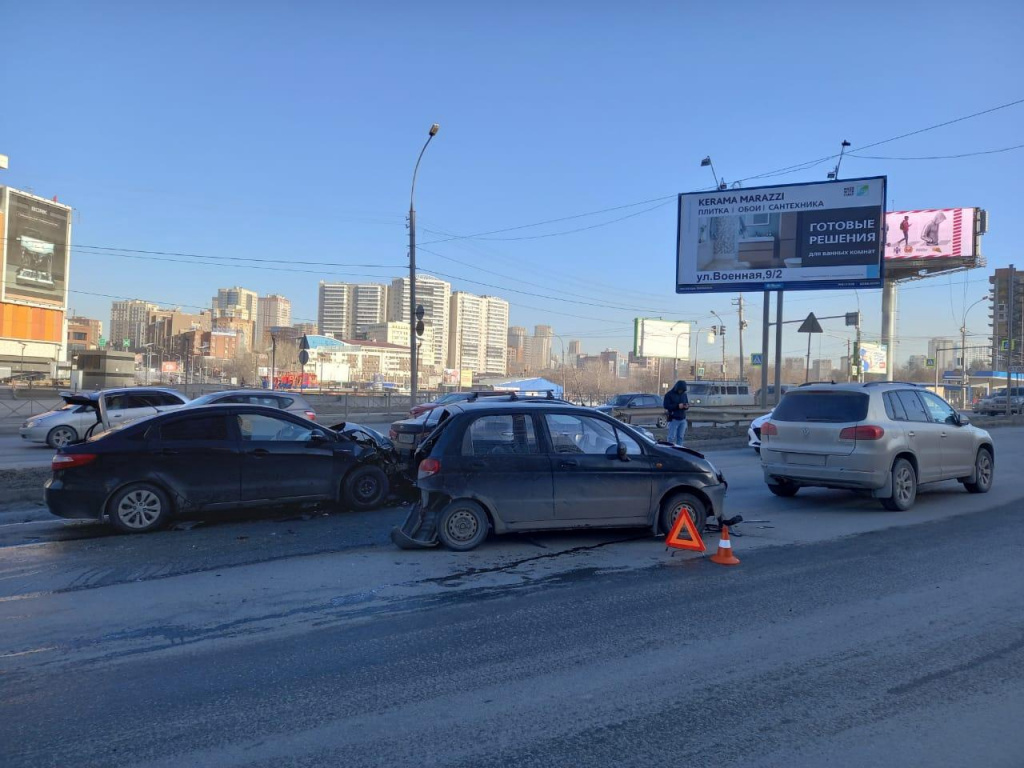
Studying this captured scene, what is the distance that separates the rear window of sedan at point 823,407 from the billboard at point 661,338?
66877mm

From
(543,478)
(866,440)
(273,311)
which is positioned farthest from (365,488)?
(273,311)

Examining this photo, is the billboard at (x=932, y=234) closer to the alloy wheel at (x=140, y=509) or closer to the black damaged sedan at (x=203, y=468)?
the black damaged sedan at (x=203, y=468)

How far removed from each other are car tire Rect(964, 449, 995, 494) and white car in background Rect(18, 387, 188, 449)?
15.0 metres

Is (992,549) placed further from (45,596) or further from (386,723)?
(45,596)

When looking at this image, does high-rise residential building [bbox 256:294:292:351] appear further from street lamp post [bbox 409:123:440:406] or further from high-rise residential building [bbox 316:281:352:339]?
street lamp post [bbox 409:123:440:406]

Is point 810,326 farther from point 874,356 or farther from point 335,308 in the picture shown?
point 335,308

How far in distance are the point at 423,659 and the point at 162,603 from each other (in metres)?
2.54

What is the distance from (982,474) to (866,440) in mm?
3474

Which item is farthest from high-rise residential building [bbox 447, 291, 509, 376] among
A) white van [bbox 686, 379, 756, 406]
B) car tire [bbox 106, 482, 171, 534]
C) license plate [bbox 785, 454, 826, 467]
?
car tire [bbox 106, 482, 171, 534]

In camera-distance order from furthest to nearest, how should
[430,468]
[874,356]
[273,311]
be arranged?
[273,311] < [874,356] < [430,468]

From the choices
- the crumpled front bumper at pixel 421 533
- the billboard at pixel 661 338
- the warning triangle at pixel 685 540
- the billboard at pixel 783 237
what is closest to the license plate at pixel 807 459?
the warning triangle at pixel 685 540

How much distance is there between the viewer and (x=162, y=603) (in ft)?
20.6

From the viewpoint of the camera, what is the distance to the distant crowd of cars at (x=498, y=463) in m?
8.09

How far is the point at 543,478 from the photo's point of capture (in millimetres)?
8133
